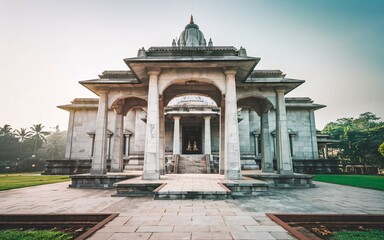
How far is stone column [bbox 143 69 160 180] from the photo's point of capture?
11.5 metres

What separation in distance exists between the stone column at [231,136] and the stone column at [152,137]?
4.02 m

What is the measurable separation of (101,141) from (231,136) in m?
9.37

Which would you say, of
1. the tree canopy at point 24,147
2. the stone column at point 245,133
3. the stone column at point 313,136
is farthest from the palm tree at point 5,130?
the stone column at point 313,136

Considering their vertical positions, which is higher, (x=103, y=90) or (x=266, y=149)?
(x=103, y=90)

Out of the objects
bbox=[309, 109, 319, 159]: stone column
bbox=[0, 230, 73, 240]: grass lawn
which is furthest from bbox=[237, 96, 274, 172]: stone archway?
bbox=[0, 230, 73, 240]: grass lawn

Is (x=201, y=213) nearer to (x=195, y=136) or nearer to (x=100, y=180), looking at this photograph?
(x=100, y=180)

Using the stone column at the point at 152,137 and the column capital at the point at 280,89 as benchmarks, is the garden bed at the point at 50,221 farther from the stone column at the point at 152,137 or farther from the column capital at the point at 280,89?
the column capital at the point at 280,89

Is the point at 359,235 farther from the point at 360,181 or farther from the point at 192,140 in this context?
the point at 192,140

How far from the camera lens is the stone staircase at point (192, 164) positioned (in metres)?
20.9

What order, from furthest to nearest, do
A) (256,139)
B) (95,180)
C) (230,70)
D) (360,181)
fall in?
(256,139) → (360,181) → (95,180) → (230,70)

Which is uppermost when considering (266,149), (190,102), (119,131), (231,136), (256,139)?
(190,102)

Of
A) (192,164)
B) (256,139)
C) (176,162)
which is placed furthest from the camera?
(256,139)

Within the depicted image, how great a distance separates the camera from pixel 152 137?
11.9 meters

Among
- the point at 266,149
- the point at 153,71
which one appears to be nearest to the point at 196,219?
the point at 153,71
